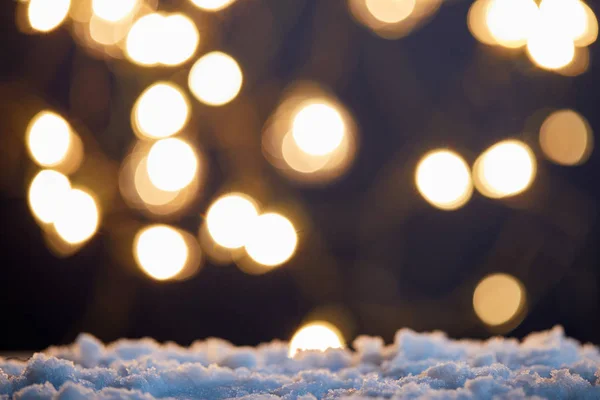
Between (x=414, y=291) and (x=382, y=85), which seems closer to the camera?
(x=382, y=85)

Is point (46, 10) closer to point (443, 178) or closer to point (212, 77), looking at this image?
point (212, 77)

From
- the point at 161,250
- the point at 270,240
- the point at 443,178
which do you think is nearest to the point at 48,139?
the point at 161,250

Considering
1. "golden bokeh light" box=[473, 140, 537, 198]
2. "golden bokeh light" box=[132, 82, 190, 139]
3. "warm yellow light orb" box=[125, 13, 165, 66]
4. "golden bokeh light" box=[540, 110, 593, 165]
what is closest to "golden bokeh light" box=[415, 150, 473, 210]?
"golden bokeh light" box=[473, 140, 537, 198]

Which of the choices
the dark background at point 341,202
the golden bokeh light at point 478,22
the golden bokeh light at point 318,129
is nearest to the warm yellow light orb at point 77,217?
the dark background at point 341,202

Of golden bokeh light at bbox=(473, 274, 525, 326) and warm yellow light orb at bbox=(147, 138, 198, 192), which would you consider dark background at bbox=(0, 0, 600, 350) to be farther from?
warm yellow light orb at bbox=(147, 138, 198, 192)

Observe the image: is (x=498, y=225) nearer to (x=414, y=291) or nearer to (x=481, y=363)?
(x=414, y=291)

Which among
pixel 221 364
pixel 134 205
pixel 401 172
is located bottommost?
pixel 221 364

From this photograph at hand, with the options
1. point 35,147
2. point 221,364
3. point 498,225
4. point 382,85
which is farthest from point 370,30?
point 221,364
